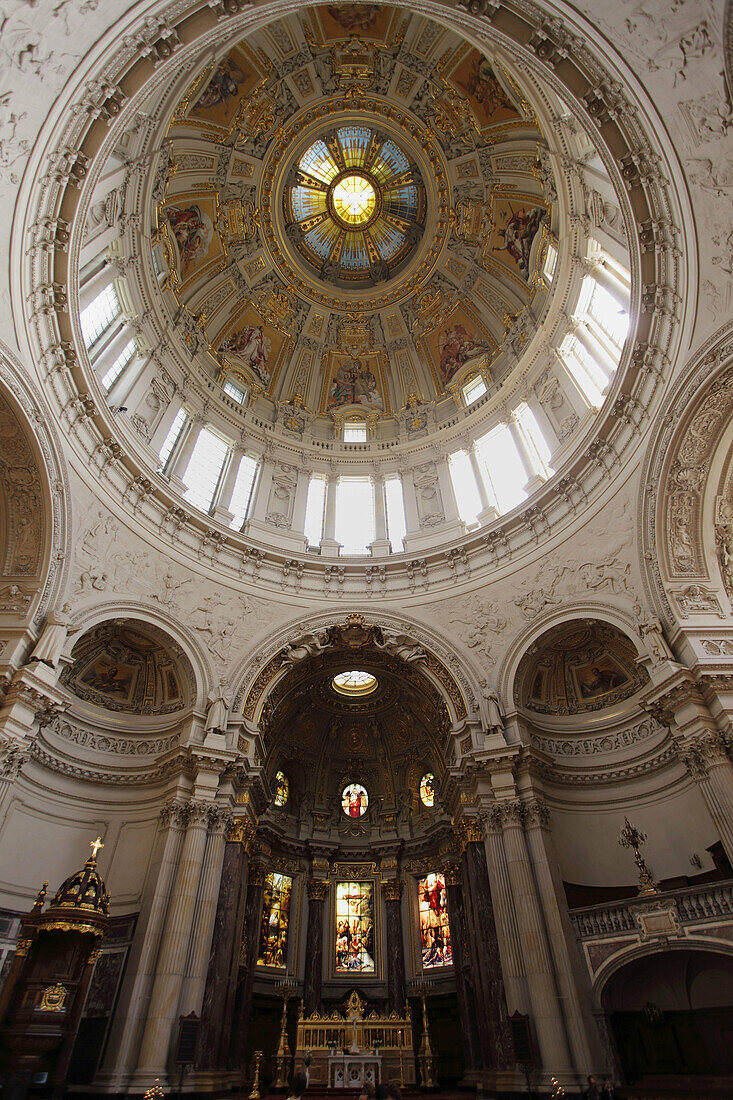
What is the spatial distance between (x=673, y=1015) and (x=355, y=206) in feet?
104

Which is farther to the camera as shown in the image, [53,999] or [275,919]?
[275,919]

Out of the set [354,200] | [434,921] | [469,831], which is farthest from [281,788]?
[354,200]

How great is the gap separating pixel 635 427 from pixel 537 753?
9212 mm

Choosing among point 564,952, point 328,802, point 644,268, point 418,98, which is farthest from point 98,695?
point 418,98

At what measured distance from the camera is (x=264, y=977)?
1769cm

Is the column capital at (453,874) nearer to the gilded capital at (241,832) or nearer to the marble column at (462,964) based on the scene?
the marble column at (462,964)

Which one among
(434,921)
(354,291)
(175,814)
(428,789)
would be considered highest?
(354,291)

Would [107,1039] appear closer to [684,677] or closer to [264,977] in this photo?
[264,977]

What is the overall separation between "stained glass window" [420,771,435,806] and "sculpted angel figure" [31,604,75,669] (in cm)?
1345

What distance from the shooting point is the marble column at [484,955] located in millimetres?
12719

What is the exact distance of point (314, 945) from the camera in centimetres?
1909

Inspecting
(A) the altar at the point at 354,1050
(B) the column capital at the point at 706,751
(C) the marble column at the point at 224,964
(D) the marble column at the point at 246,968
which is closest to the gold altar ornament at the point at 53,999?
(C) the marble column at the point at 224,964

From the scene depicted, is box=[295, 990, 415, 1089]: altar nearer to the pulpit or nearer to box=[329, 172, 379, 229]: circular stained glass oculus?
the pulpit

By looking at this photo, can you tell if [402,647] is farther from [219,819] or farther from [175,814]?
[175,814]
